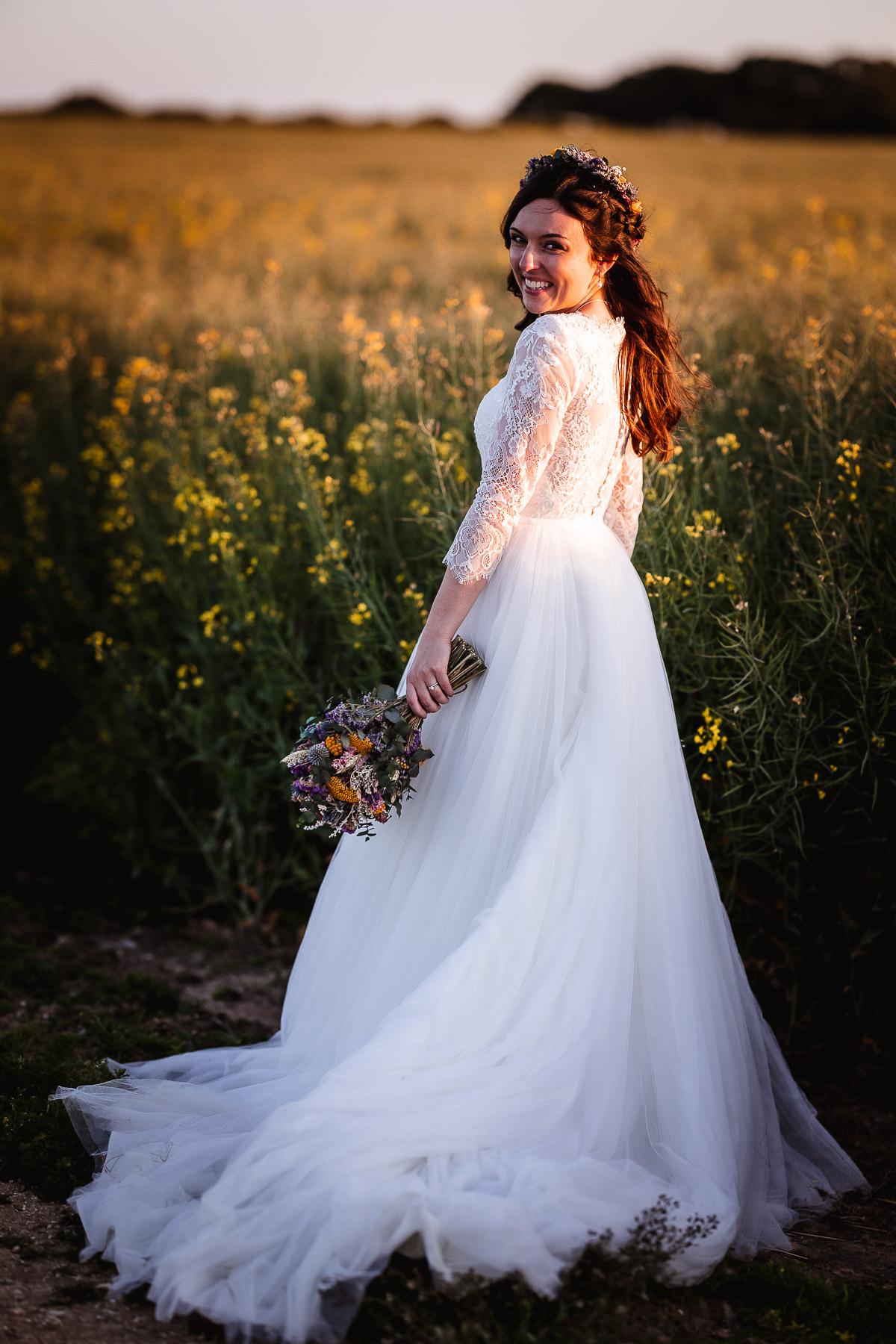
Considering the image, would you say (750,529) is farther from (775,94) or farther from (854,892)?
(775,94)

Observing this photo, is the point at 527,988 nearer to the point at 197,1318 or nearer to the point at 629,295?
the point at 197,1318

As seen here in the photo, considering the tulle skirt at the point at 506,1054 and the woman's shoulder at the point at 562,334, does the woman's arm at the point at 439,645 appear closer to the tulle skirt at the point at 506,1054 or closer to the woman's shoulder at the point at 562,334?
the tulle skirt at the point at 506,1054

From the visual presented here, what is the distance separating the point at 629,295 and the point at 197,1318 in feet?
8.24

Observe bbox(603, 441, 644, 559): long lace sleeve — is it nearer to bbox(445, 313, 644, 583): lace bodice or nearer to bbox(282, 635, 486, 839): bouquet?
bbox(445, 313, 644, 583): lace bodice

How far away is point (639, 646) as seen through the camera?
2660 mm

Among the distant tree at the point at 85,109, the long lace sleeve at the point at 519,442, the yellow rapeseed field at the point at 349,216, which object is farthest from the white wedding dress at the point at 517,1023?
the distant tree at the point at 85,109

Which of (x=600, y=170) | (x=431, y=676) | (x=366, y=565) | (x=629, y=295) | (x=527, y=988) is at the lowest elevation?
(x=527, y=988)

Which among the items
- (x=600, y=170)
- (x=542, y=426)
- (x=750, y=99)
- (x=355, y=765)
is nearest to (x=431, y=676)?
(x=355, y=765)

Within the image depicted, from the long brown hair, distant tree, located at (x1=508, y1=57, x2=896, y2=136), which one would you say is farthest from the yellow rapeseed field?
the long brown hair

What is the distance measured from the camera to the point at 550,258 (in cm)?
252

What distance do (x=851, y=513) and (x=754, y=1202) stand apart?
2.29m

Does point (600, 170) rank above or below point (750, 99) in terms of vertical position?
below

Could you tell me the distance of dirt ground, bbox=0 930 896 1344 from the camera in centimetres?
215

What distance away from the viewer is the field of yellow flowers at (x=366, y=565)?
3363mm
